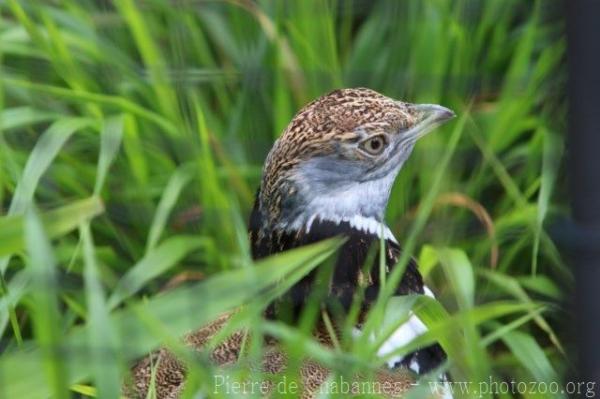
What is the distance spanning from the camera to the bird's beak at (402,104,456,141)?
1.76 meters

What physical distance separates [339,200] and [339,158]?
6cm

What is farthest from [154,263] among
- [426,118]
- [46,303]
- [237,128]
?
[46,303]

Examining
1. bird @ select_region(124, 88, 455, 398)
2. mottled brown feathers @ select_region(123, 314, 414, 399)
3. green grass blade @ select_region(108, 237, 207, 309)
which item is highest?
bird @ select_region(124, 88, 455, 398)

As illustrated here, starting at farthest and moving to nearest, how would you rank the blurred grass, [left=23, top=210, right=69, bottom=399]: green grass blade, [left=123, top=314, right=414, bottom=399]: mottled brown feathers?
the blurred grass, [left=123, top=314, right=414, bottom=399]: mottled brown feathers, [left=23, top=210, right=69, bottom=399]: green grass blade

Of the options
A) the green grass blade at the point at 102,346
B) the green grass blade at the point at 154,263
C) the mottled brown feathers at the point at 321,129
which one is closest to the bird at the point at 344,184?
the mottled brown feathers at the point at 321,129

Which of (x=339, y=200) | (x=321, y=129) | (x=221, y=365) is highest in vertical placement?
(x=321, y=129)

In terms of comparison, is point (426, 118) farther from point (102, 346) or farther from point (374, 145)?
point (102, 346)

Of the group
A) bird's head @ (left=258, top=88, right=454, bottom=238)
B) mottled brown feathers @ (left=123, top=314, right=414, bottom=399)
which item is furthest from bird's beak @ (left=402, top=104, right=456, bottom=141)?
mottled brown feathers @ (left=123, top=314, right=414, bottom=399)

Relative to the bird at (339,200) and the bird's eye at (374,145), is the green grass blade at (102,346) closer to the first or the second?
the bird at (339,200)

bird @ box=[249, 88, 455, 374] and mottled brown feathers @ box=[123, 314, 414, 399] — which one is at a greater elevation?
bird @ box=[249, 88, 455, 374]

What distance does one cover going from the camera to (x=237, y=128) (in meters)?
1.98

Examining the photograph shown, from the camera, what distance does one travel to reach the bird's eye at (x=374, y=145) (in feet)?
5.65

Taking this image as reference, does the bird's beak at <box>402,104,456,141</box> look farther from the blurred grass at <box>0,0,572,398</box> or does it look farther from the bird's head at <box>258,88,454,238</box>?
the blurred grass at <box>0,0,572,398</box>

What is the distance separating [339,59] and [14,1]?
1.73 ft
